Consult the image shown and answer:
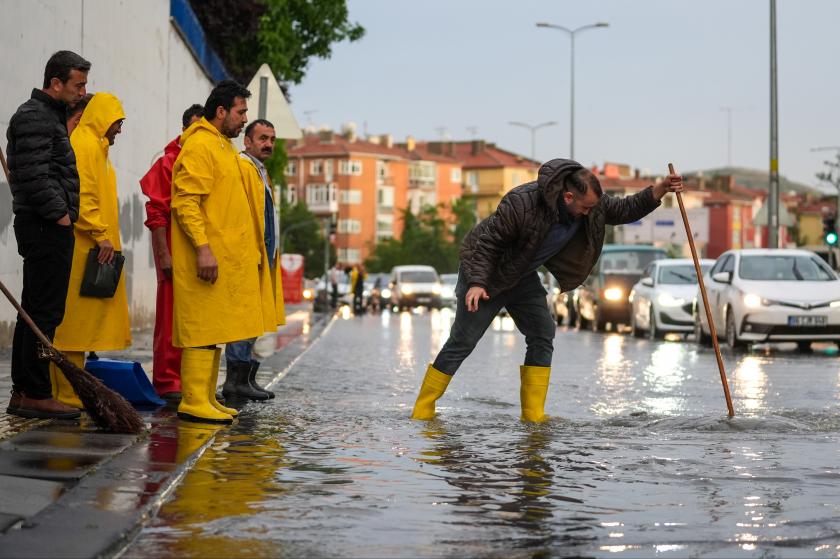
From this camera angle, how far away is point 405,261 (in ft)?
484

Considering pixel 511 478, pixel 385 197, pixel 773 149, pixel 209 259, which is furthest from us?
pixel 385 197

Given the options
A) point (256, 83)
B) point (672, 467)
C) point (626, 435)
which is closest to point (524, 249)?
point (626, 435)

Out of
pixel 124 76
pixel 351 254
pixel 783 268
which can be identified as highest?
pixel 124 76

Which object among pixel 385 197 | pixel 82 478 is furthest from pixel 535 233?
pixel 385 197

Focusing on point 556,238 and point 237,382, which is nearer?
point 556,238

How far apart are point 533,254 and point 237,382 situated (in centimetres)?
273

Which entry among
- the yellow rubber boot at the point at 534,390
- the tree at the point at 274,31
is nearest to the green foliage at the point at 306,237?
the tree at the point at 274,31

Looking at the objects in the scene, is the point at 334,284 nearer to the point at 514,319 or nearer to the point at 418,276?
the point at 418,276

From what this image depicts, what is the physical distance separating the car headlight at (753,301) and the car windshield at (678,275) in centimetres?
650

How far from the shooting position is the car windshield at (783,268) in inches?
979

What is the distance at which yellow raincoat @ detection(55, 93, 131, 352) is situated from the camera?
10414 millimetres

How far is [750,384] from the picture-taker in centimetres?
1584

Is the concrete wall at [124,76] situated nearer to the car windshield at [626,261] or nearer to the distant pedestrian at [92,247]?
the distant pedestrian at [92,247]

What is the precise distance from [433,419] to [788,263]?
49.7ft
